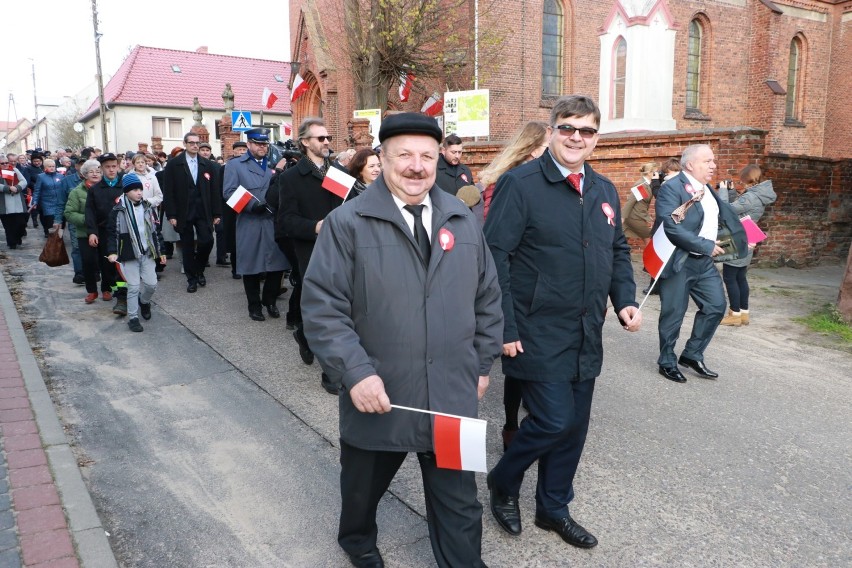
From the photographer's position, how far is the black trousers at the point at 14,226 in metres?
14.2

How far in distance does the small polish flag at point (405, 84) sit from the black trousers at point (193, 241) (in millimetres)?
11058

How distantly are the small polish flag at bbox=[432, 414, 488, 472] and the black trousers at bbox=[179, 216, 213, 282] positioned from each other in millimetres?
8127

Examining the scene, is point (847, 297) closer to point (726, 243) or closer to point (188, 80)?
point (726, 243)

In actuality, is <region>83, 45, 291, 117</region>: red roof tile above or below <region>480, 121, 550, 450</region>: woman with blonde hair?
above

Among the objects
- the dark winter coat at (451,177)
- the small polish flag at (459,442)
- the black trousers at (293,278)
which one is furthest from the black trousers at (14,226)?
the small polish flag at (459,442)

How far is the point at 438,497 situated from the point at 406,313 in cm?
75

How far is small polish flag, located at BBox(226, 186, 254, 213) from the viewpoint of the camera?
8031mm

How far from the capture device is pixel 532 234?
3.32 m

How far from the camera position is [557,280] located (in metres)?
3.29

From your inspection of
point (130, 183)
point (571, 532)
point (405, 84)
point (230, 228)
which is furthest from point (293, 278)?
point (405, 84)

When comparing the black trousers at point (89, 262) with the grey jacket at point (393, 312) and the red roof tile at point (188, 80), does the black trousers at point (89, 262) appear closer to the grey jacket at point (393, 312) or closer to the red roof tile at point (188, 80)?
the grey jacket at point (393, 312)

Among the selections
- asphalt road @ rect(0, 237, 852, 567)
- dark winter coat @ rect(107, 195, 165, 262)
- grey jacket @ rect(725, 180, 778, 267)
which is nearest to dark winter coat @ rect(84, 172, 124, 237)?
dark winter coat @ rect(107, 195, 165, 262)

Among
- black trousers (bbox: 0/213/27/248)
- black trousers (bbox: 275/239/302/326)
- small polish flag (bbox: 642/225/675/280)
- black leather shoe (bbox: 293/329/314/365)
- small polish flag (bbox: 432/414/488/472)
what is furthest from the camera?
black trousers (bbox: 0/213/27/248)

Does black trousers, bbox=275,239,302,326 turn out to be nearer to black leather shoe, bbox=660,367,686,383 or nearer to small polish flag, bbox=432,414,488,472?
black leather shoe, bbox=660,367,686,383
